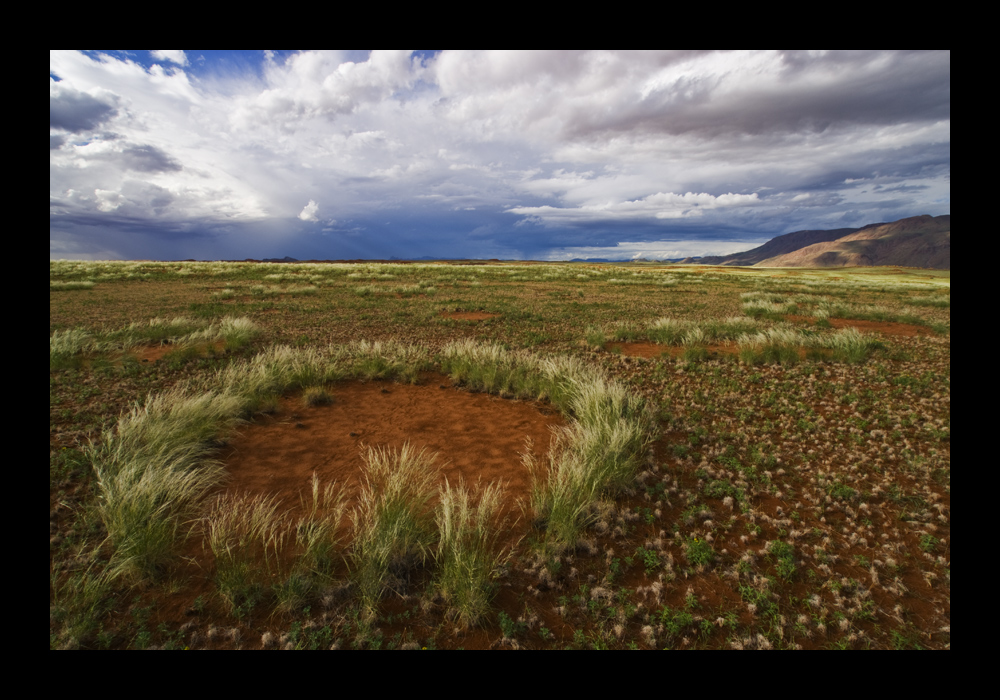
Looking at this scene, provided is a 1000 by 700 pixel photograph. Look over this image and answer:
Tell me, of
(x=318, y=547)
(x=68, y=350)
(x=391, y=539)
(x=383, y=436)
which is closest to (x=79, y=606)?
(x=318, y=547)

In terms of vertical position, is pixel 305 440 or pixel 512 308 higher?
pixel 512 308

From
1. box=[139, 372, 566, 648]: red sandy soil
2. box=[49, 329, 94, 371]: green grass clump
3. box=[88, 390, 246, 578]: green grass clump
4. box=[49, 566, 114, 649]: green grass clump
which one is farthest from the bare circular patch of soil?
box=[49, 329, 94, 371]: green grass clump

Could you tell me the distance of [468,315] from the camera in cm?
1841

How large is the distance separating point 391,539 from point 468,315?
597 inches

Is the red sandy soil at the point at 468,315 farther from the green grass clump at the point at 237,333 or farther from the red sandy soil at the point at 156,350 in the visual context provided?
the red sandy soil at the point at 156,350

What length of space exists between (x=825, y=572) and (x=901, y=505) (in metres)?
1.85

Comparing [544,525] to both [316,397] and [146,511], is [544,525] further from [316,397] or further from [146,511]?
[316,397]

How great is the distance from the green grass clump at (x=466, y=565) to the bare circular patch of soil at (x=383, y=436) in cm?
86

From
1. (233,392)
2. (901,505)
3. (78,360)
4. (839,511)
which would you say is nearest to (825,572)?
(839,511)

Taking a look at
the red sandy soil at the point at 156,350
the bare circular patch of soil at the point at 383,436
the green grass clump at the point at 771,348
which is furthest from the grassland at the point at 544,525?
the green grass clump at the point at 771,348

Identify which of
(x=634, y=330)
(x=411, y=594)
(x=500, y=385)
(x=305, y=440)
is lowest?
(x=411, y=594)

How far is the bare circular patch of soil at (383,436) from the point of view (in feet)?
16.7

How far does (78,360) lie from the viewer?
866 cm
